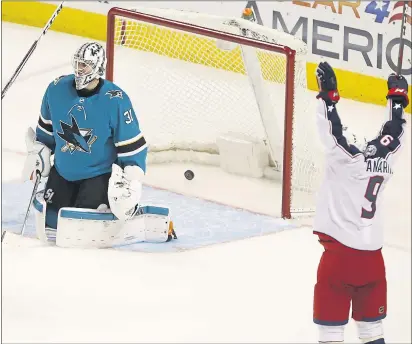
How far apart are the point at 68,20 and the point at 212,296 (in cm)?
412

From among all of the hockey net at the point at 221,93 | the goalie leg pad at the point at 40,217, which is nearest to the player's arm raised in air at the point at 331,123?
the goalie leg pad at the point at 40,217

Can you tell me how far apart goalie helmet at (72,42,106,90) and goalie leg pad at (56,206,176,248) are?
515 millimetres

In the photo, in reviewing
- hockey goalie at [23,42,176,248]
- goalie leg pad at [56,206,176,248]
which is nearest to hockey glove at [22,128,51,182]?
hockey goalie at [23,42,176,248]

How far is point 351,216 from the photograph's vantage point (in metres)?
4.88

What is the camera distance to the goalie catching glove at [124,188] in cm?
613

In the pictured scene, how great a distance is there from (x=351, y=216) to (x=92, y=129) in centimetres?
158

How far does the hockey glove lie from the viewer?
6316mm

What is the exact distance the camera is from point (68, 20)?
31.8 ft

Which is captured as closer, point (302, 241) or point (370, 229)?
point (370, 229)

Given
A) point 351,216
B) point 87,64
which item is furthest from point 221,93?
point 351,216

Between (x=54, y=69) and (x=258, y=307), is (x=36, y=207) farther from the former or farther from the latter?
(x=54, y=69)

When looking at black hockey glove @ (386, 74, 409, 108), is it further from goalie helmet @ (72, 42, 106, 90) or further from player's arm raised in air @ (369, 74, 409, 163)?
goalie helmet @ (72, 42, 106, 90)

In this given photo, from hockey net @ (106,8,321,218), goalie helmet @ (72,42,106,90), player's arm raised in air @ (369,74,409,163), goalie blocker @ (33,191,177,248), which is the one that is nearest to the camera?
player's arm raised in air @ (369,74,409,163)

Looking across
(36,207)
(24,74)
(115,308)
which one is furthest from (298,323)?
(24,74)
